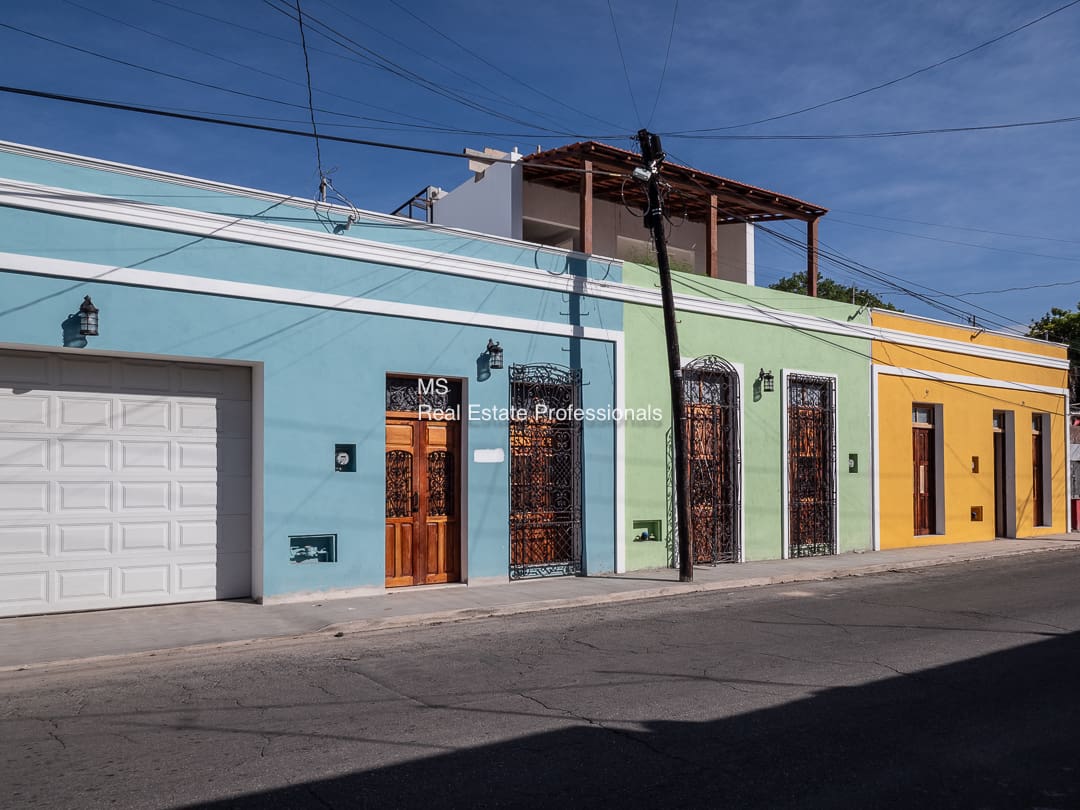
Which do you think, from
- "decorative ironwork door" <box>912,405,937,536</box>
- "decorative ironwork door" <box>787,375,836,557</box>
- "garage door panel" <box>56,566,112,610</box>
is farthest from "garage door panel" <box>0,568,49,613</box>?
"decorative ironwork door" <box>912,405,937,536</box>

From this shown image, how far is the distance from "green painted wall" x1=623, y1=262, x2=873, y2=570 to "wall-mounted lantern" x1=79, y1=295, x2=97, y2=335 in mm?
8168

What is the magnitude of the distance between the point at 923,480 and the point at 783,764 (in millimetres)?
17148

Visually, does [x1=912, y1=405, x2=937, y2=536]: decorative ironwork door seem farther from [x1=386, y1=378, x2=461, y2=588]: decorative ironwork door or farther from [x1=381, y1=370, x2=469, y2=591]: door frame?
[x1=386, y1=378, x2=461, y2=588]: decorative ironwork door

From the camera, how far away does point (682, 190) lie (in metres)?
18.3

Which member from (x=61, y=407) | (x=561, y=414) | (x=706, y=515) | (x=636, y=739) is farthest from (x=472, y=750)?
(x=706, y=515)

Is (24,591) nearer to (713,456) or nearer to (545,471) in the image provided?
(545,471)

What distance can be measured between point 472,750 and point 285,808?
4.32 ft

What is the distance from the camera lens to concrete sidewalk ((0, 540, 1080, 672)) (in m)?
8.76

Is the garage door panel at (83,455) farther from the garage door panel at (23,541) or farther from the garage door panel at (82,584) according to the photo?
the garage door panel at (82,584)

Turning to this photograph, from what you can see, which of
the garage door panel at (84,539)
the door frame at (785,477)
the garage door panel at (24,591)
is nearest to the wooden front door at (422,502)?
the garage door panel at (84,539)

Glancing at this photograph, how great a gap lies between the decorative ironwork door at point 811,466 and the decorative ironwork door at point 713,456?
5.25ft

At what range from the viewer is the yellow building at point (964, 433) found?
19641mm

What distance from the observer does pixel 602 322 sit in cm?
1469

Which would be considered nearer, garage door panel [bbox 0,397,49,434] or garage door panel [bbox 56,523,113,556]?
garage door panel [bbox 0,397,49,434]
